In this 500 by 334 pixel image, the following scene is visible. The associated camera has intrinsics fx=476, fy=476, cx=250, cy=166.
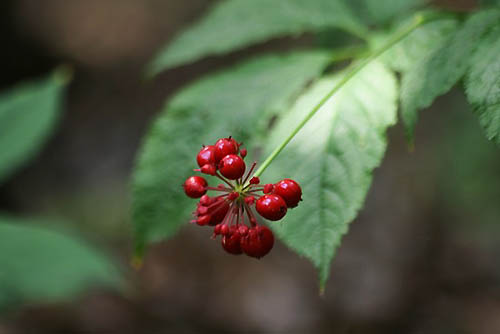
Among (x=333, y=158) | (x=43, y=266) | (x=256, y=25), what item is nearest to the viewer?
(x=333, y=158)

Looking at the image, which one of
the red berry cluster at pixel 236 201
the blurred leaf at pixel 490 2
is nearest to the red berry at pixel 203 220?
the red berry cluster at pixel 236 201

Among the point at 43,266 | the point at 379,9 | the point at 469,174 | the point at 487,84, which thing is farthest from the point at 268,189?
the point at 469,174

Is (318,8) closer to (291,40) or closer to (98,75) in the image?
(291,40)

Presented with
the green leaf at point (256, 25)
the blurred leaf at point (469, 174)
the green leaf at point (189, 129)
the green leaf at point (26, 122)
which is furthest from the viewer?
the blurred leaf at point (469, 174)

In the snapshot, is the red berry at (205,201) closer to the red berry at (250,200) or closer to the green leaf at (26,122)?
the red berry at (250,200)

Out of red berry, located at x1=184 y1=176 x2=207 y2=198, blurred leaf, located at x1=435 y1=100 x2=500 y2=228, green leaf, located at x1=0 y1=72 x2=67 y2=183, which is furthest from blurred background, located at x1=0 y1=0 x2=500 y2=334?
red berry, located at x1=184 y1=176 x2=207 y2=198

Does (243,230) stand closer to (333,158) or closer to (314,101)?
(333,158)

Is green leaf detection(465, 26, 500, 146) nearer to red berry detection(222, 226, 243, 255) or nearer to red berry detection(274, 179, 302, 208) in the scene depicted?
red berry detection(274, 179, 302, 208)
